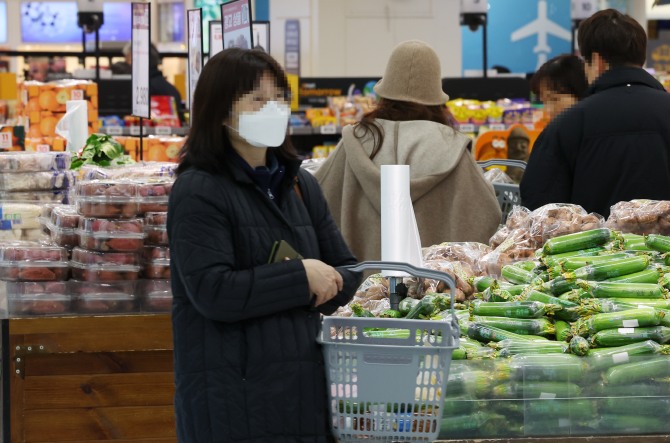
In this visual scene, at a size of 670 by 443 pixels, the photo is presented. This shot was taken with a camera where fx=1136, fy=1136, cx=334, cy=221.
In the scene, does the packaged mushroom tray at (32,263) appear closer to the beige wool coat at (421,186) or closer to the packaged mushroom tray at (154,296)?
the packaged mushroom tray at (154,296)

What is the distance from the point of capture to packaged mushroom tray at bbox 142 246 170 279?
3.72 meters

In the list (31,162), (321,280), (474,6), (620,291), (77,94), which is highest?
(474,6)

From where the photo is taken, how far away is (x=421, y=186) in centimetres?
412

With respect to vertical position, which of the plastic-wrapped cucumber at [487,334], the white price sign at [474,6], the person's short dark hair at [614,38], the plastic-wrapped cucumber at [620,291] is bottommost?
the plastic-wrapped cucumber at [487,334]

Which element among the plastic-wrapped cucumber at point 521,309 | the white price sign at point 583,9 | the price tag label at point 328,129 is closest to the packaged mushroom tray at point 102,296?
the plastic-wrapped cucumber at point 521,309

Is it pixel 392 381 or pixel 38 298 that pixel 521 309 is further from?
pixel 38 298

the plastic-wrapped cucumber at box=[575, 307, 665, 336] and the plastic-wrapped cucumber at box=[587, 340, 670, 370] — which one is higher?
the plastic-wrapped cucumber at box=[575, 307, 665, 336]

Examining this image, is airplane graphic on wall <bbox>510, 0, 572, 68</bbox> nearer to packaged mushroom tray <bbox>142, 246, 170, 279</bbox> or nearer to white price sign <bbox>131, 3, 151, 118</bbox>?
white price sign <bbox>131, 3, 151, 118</bbox>

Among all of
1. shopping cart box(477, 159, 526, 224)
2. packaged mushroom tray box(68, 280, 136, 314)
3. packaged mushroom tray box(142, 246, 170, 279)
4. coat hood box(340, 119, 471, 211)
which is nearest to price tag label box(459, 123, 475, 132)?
shopping cart box(477, 159, 526, 224)

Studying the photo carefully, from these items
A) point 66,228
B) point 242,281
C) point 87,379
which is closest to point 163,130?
point 66,228

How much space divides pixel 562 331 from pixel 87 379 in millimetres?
1607

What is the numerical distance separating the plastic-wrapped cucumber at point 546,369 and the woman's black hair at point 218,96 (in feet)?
2.64

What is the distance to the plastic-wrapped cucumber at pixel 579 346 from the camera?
2.58 meters

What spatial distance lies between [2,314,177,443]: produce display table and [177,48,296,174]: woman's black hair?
4.70 feet
